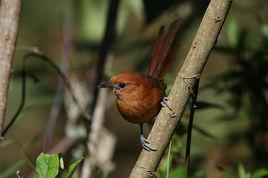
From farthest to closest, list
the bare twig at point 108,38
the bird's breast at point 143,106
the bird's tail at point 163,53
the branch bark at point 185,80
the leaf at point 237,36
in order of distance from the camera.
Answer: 1. the leaf at point 237,36
2. the bare twig at point 108,38
3. the bird's tail at point 163,53
4. the bird's breast at point 143,106
5. the branch bark at point 185,80

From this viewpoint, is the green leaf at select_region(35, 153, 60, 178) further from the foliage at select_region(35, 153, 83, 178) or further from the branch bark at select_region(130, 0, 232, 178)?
the branch bark at select_region(130, 0, 232, 178)

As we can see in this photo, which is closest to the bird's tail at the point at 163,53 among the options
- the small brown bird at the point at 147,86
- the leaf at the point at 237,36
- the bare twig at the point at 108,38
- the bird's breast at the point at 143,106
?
the small brown bird at the point at 147,86

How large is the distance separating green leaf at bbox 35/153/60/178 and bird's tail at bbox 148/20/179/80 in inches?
26.6

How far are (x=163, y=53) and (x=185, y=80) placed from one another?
2.16 feet

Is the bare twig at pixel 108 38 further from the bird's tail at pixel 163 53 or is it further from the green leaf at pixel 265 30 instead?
the green leaf at pixel 265 30

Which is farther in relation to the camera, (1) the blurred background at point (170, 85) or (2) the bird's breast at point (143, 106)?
(1) the blurred background at point (170, 85)

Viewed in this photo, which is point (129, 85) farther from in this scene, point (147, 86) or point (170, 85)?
point (170, 85)

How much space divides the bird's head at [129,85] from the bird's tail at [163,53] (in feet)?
0.24

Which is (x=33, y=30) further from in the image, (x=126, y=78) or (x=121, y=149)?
(x=126, y=78)

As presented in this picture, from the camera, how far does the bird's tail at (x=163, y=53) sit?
7.61 ft

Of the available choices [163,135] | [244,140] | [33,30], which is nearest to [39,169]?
[163,135]

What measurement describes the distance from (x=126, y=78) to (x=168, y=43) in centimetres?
18

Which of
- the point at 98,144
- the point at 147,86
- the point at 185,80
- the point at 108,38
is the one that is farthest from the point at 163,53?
the point at 98,144

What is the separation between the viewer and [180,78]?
1690 mm
